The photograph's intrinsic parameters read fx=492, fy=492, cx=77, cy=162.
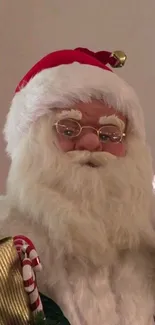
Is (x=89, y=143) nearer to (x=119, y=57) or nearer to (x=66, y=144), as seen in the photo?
(x=66, y=144)

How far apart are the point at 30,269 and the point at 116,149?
1.25ft

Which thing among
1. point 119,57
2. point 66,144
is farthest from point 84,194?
point 119,57

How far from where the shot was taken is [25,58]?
1608 millimetres

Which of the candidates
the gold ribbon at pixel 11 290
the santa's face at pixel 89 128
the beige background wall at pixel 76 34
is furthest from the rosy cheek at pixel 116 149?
the beige background wall at pixel 76 34

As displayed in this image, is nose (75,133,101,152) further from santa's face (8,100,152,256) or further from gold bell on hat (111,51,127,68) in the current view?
gold bell on hat (111,51,127,68)

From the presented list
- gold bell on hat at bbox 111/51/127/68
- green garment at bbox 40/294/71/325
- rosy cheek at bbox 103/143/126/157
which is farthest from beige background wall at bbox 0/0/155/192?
green garment at bbox 40/294/71/325

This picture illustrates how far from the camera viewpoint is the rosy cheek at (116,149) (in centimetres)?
105

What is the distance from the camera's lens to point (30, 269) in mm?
784

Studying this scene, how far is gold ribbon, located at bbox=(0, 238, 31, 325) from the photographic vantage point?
0.72 m

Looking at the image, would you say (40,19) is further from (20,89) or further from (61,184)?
(61,184)

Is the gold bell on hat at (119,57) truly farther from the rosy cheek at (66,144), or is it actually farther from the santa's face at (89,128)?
the rosy cheek at (66,144)

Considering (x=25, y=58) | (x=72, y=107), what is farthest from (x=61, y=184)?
(x=25, y=58)

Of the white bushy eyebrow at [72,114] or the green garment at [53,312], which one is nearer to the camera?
the green garment at [53,312]

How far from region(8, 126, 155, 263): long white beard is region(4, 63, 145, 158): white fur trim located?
0.08 m
